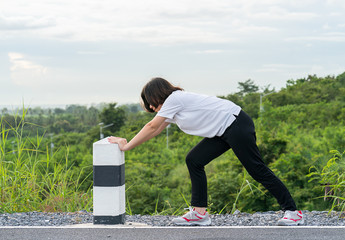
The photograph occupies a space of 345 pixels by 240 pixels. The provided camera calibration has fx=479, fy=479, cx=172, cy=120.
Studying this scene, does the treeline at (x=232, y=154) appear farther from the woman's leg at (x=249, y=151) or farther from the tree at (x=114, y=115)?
the woman's leg at (x=249, y=151)

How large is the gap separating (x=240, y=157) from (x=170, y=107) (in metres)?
0.81

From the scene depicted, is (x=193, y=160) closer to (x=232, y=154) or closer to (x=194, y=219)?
(x=194, y=219)

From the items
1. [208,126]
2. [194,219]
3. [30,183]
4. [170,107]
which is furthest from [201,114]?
[30,183]

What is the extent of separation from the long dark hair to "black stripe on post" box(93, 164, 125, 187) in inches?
28.0

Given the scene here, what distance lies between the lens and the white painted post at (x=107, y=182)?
457 cm

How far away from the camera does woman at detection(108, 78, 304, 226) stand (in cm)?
443

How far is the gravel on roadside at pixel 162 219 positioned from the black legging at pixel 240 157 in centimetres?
32

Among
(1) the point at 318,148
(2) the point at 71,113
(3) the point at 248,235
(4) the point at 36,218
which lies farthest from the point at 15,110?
(2) the point at 71,113

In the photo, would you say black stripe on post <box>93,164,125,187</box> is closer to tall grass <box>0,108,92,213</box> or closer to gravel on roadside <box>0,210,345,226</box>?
gravel on roadside <box>0,210,345,226</box>

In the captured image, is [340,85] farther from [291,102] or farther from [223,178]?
[223,178]

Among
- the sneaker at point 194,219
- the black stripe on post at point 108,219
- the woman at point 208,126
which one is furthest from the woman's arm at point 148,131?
the sneaker at point 194,219

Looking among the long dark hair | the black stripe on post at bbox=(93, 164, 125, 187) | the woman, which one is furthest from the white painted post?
the long dark hair

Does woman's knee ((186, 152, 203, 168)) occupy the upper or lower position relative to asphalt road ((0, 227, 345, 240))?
upper

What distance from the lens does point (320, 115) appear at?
172ft
